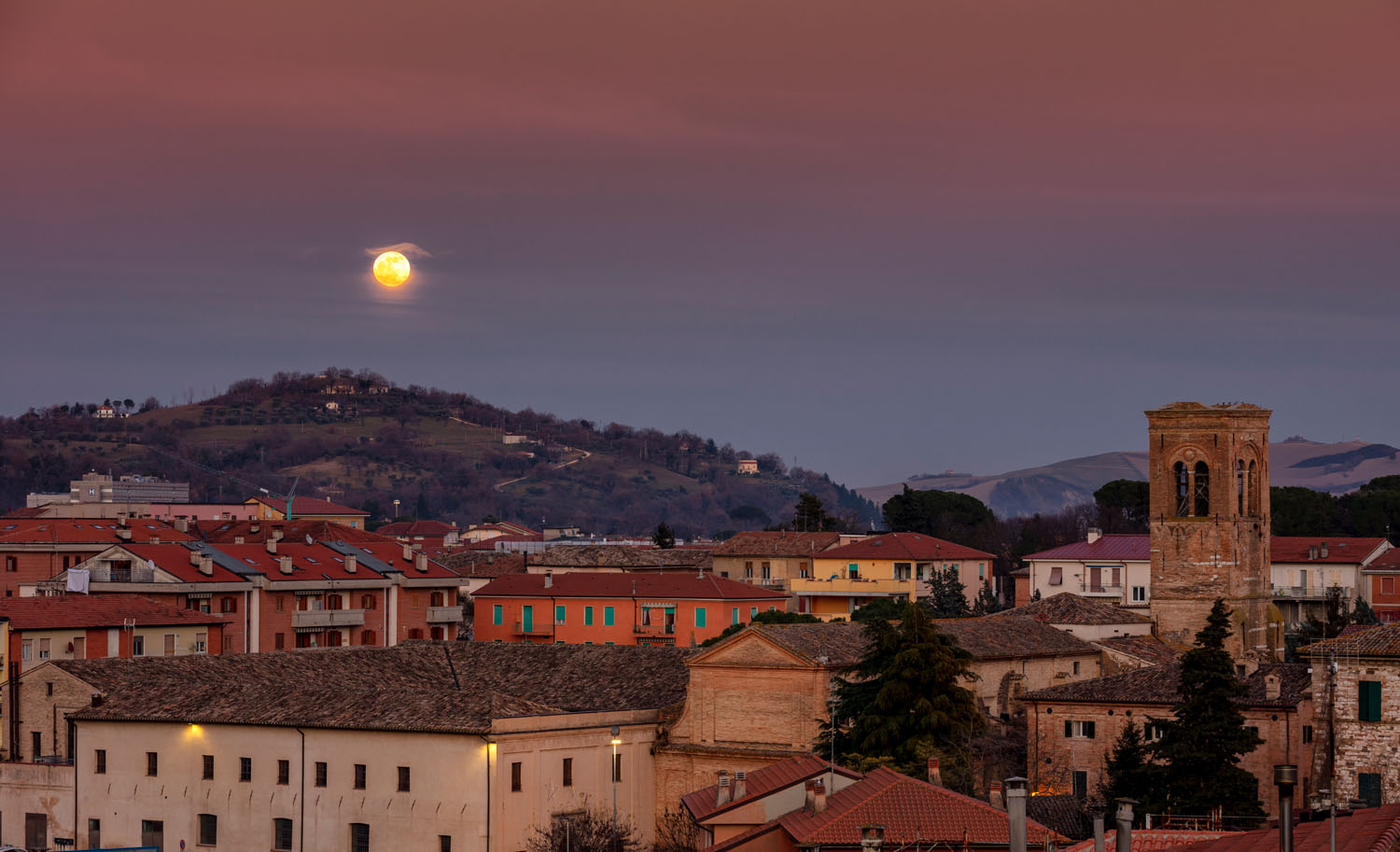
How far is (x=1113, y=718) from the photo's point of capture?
4966cm

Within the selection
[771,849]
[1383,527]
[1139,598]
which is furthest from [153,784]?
[1383,527]

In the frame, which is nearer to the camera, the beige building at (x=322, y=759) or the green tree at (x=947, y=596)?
the beige building at (x=322, y=759)

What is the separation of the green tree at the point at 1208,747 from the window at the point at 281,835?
792 inches

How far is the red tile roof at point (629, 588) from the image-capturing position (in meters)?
84.1

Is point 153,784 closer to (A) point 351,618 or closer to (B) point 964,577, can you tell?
(A) point 351,618

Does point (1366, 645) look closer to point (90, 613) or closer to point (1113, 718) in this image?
point (1113, 718)

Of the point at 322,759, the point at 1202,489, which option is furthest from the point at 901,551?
the point at 322,759

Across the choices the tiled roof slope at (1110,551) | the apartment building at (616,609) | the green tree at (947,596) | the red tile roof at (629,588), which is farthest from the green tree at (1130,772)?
the tiled roof slope at (1110,551)

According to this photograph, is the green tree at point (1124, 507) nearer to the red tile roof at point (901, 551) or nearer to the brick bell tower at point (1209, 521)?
the red tile roof at point (901, 551)

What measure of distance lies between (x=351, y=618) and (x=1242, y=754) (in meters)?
41.9

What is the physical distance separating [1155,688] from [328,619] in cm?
3755

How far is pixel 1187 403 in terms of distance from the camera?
70188 millimetres

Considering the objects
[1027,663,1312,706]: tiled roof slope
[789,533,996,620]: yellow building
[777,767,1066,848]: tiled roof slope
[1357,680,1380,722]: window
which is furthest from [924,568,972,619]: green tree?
[777,767,1066,848]: tiled roof slope

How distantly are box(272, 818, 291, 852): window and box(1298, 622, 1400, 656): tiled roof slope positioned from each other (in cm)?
2346
